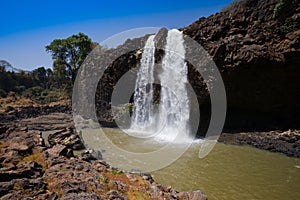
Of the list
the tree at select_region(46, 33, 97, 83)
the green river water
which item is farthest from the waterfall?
the tree at select_region(46, 33, 97, 83)

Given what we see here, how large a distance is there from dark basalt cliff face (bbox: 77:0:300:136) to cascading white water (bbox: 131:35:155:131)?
3.94 metres

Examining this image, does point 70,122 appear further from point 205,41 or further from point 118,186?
point 118,186

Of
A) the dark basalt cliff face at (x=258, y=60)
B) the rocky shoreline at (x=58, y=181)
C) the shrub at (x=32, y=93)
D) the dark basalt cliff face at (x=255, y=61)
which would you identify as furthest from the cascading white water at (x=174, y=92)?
the shrub at (x=32, y=93)

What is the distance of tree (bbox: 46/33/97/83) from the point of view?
34.6 metres

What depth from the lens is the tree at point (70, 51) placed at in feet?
114

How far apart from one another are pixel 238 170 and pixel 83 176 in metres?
7.41

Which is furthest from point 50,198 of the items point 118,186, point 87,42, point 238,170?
point 87,42

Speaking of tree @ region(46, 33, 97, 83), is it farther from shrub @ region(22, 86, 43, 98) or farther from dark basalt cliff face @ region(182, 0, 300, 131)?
dark basalt cliff face @ region(182, 0, 300, 131)

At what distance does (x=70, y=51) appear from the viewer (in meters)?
35.2

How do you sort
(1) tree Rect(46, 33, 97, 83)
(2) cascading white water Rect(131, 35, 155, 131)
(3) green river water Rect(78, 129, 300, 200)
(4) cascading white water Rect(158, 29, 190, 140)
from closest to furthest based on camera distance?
(3) green river water Rect(78, 129, 300, 200) < (4) cascading white water Rect(158, 29, 190, 140) < (2) cascading white water Rect(131, 35, 155, 131) < (1) tree Rect(46, 33, 97, 83)

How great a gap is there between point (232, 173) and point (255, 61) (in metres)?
8.19

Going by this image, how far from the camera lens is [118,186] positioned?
6.18 m

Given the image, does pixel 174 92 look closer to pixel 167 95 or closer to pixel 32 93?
pixel 167 95

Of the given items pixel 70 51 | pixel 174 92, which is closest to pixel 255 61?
pixel 174 92
